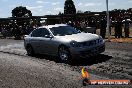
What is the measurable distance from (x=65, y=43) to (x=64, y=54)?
49 cm

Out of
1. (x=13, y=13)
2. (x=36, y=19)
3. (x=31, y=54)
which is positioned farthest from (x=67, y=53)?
(x=13, y=13)

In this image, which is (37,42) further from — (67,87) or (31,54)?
(67,87)

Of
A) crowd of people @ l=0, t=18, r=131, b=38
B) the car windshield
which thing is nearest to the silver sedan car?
the car windshield

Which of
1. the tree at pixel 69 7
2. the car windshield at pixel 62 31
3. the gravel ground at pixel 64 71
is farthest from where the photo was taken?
the tree at pixel 69 7

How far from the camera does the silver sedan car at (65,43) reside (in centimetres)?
1051

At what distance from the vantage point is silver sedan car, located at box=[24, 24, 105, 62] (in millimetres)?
10508

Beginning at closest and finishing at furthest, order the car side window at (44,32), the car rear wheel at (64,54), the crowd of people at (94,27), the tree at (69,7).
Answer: the car rear wheel at (64,54), the car side window at (44,32), the crowd of people at (94,27), the tree at (69,7)

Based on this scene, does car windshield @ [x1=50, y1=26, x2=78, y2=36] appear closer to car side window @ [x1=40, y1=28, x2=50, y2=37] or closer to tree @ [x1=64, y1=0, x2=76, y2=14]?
car side window @ [x1=40, y1=28, x2=50, y2=37]

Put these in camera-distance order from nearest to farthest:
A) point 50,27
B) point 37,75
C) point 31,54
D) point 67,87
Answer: point 67,87 < point 37,75 < point 50,27 < point 31,54

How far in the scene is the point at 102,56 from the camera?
1160 centimetres

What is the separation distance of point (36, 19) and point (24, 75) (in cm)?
2125

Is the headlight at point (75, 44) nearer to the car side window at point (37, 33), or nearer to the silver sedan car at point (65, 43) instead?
the silver sedan car at point (65, 43)

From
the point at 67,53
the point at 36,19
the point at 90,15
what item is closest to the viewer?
the point at 67,53

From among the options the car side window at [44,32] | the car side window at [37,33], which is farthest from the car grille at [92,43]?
the car side window at [37,33]
